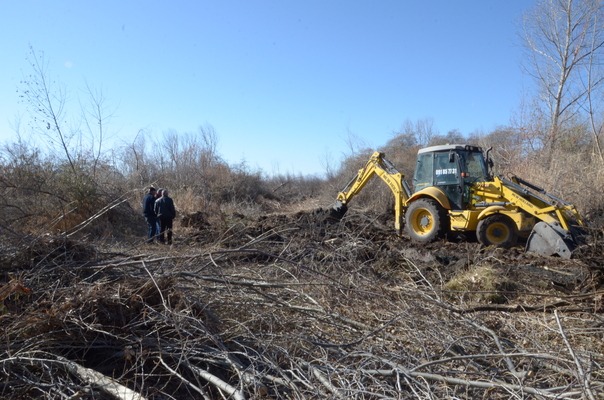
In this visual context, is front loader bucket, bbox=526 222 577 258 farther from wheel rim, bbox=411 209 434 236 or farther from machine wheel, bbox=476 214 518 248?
wheel rim, bbox=411 209 434 236

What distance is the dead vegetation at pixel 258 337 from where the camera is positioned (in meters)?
3.06

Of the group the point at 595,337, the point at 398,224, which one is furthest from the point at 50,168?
the point at 595,337

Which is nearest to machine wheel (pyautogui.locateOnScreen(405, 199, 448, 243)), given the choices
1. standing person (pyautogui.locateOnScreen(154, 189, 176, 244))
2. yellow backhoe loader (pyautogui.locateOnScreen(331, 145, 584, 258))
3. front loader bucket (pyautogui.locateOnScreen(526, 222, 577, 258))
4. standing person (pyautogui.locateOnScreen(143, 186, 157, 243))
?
yellow backhoe loader (pyautogui.locateOnScreen(331, 145, 584, 258))

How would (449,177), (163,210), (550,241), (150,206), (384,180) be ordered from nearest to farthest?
1. (550,241)
2. (449,177)
3. (163,210)
4. (150,206)
5. (384,180)

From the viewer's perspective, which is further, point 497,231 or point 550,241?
point 497,231

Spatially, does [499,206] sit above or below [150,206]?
below

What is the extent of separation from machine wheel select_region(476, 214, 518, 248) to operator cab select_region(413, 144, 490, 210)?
75cm

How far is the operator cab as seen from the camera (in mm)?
9719

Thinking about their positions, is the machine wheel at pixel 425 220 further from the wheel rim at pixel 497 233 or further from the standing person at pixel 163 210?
the standing person at pixel 163 210

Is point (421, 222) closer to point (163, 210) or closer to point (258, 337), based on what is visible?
point (163, 210)

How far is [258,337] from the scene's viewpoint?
3.84 meters

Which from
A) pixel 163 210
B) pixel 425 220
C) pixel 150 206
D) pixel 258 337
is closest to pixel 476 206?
pixel 425 220

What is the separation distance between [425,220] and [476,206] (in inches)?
47.0

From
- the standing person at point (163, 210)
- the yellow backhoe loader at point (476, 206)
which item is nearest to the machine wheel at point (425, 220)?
the yellow backhoe loader at point (476, 206)
